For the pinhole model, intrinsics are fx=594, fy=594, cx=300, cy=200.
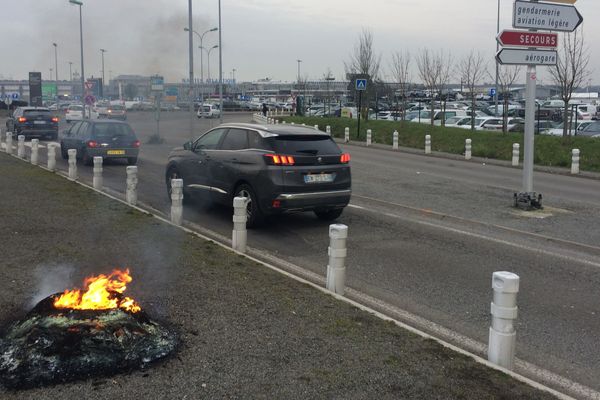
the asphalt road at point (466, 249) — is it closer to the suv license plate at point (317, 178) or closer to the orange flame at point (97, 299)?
the suv license plate at point (317, 178)

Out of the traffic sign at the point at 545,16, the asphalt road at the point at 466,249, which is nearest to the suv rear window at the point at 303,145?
the asphalt road at the point at 466,249

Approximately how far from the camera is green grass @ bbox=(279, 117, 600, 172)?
65.4ft

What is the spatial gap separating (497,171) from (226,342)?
51.3 feet

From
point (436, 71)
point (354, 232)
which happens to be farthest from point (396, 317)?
point (436, 71)

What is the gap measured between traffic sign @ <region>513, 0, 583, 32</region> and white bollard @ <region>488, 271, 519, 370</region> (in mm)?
8386

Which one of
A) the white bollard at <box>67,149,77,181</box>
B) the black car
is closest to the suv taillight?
the white bollard at <box>67,149,77,181</box>

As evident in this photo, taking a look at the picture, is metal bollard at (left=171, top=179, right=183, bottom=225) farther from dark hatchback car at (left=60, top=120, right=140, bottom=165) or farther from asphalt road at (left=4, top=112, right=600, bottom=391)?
dark hatchback car at (left=60, top=120, right=140, bottom=165)

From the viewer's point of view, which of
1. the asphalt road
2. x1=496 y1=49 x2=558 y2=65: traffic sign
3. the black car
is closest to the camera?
the asphalt road

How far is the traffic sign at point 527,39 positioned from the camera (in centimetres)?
1149

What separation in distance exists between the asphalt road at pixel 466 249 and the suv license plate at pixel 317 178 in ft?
2.71

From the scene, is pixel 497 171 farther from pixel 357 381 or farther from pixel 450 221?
pixel 357 381

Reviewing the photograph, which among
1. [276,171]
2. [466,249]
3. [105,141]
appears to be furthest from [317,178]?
[105,141]

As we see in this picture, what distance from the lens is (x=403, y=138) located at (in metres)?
28.0

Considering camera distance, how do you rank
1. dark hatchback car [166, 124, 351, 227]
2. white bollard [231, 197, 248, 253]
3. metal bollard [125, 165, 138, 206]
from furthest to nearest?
1. metal bollard [125, 165, 138, 206]
2. dark hatchback car [166, 124, 351, 227]
3. white bollard [231, 197, 248, 253]
